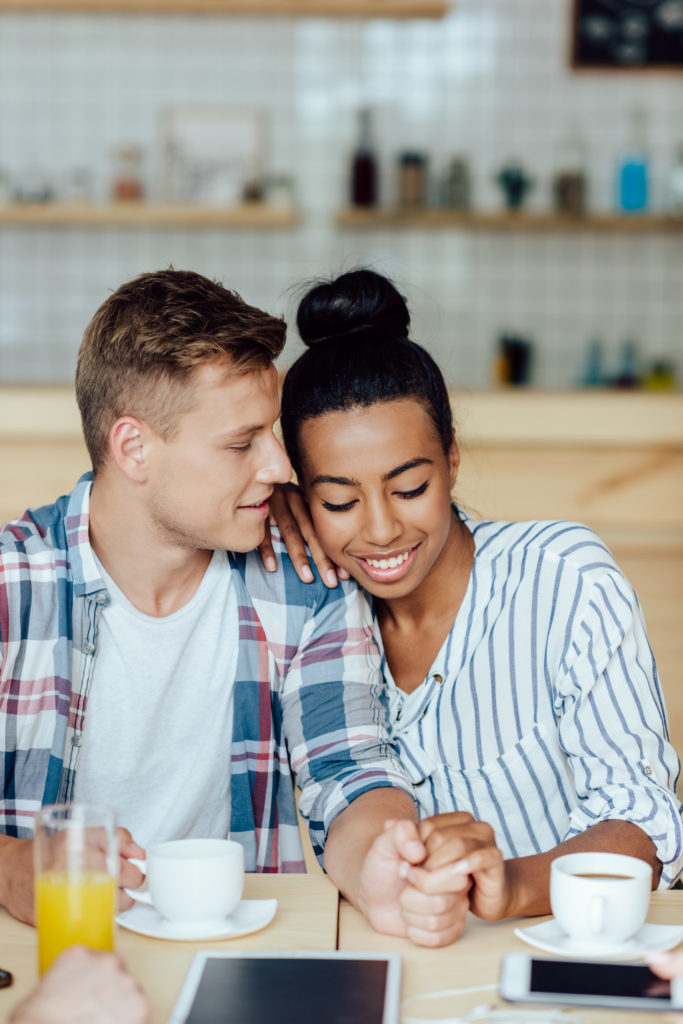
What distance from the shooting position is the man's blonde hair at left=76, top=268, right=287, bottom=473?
4.26 ft

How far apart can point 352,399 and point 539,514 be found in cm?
158

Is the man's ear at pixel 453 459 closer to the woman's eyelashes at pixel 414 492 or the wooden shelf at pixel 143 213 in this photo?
the woman's eyelashes at pixel 414 492

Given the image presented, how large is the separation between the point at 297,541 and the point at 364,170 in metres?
2.81

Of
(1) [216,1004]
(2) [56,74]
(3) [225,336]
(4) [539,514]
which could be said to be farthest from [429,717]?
(2) [56,74]

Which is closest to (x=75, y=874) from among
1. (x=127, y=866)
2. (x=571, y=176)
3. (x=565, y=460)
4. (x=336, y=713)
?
(x=127, y=866)

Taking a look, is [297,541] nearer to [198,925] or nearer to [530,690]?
[530,690]

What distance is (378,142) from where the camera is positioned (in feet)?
13.4

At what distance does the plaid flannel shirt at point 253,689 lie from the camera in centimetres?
129

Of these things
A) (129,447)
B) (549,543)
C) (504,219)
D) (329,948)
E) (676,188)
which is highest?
(676,188)

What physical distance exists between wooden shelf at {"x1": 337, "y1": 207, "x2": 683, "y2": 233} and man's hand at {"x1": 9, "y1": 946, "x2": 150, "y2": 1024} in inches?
135

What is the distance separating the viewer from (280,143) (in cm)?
410

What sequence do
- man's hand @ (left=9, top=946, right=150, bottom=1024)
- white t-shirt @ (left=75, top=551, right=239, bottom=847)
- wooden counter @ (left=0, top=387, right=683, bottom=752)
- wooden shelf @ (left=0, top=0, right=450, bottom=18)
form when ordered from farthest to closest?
wooden shelf @ (left=0, top=0, right=450, bottom=18) → wooden counter @ (left=0, top=387, right=683, bottom=752) → white t-shirt @ (left=75, top=551, right=239, bottom=847) → man's hand @ (left=9, top=946, right=150, bottom=1024)

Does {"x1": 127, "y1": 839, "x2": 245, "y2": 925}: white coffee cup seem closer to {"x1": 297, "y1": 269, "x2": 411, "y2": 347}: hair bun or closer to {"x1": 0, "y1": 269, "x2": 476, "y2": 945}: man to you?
{"x1": 0, "y1": 269, "x2": 476, "y2": 945}: man

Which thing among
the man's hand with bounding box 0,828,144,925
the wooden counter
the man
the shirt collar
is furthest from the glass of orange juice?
the wooden counter
